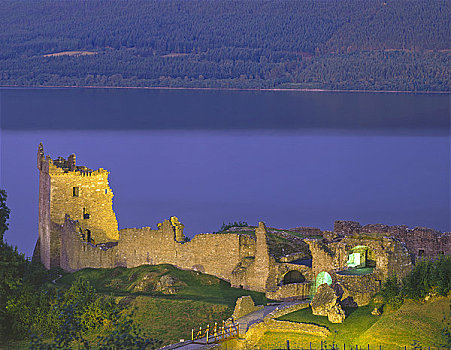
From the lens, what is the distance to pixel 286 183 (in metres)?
115

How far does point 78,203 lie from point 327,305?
19.8m

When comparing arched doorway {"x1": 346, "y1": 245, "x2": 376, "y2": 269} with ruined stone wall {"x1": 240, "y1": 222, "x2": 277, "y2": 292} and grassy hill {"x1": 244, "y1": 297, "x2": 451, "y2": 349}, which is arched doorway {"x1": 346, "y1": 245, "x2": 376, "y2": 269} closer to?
ruined stone wall {"x1": 240, "y1": 222, "x2": 277, "y2": 292}

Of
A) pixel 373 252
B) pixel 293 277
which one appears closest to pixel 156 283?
pixel 293 277

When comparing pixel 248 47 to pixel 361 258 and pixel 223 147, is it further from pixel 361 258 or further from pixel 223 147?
pixel 361 258

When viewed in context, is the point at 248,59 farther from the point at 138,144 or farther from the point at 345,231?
the point at 345,231

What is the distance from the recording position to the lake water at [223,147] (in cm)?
9388

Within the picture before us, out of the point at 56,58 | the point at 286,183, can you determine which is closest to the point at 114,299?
the point at 286,183

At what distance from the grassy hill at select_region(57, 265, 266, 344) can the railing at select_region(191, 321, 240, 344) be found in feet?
3.93

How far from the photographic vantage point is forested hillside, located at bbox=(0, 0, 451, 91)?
152125 mm

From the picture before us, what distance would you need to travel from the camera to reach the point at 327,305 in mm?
37344

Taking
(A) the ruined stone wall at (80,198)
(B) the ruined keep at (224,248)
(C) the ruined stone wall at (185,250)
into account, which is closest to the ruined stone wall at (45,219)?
(B) the ruined keep at (224,248)

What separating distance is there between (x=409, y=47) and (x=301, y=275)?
115 m

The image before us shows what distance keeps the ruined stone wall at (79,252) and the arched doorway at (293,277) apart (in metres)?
10.0

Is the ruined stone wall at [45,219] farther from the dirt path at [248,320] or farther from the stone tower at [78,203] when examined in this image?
the dirt path at [248,320]
